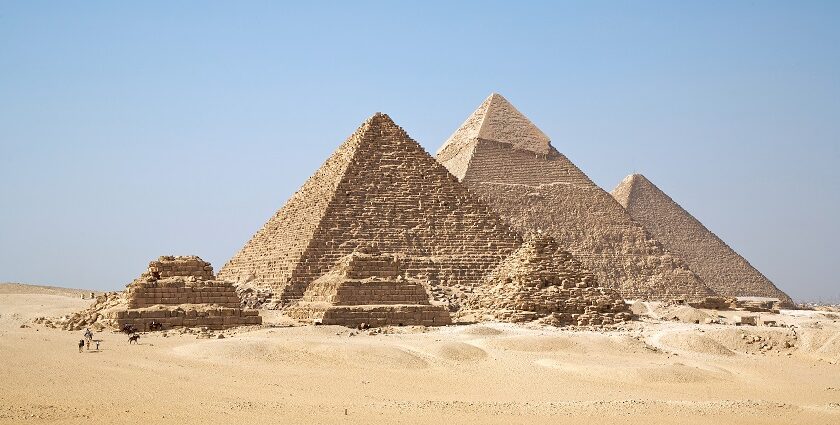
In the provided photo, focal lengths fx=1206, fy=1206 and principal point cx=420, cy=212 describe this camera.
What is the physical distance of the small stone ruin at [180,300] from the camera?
25375 mm

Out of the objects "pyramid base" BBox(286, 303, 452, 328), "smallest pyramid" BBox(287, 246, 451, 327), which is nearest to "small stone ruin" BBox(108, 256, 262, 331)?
"pyramid base" BBox(286, 303, 452, 328)

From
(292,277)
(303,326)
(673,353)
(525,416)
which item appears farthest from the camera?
(292,277)

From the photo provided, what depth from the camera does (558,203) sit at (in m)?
63.1

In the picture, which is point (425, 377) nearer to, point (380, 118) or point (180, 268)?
point (180, 268)

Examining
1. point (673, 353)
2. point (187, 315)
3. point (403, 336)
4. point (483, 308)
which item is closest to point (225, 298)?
point (187, 315)

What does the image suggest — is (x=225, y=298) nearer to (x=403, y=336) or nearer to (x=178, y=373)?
(x=403, y=336)

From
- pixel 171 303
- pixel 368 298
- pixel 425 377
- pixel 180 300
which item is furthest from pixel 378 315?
pixel 425 377

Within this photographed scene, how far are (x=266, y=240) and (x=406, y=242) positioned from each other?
567 centimetres

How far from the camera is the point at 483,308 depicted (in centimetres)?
3139

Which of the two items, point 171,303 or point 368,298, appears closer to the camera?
point 171,303

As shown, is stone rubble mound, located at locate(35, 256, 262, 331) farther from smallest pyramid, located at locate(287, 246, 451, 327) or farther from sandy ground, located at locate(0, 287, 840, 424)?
smallest pyramid, located at locate(287, 246, 451, 327)

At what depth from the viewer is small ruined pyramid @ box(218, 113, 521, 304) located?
39.6m

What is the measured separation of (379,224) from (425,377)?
73.4 feet

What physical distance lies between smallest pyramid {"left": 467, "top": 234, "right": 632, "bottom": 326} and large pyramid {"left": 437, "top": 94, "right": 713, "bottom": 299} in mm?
27931
